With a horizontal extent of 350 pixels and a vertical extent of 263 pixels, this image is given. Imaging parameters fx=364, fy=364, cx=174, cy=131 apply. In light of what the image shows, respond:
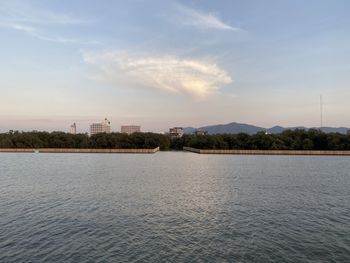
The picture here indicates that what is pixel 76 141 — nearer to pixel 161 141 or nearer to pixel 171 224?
pixel 161 141

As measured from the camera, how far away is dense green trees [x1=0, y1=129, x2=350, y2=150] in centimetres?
15325

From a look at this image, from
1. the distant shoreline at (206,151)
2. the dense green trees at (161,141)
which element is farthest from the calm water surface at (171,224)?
the dense green trees at (161,141)

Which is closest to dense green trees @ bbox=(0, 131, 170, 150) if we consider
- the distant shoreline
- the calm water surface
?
the distant shoreline

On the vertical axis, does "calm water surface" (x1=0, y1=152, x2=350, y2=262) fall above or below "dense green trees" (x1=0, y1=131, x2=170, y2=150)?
below

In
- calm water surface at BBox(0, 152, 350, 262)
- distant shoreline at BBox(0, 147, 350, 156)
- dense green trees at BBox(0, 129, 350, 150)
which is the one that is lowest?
calm water surface at BBox(0, 152, 350, 262)

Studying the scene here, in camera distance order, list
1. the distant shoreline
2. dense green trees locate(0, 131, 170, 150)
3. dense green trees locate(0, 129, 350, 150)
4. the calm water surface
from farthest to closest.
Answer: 1. dense green trees locate(0, 131, 170, 150)
2. dense green trees locate(0, 129, 350, 150)
3. the distant shoreline
4. the calm water surface

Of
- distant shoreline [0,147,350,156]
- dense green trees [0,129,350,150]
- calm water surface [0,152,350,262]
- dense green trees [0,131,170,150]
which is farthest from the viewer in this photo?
dense green trees [0,131,170,150]

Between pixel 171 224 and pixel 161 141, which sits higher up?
pixel 161 141

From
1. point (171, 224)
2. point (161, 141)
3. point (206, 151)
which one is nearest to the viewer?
point (171, 224)

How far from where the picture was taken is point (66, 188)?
4281 cm

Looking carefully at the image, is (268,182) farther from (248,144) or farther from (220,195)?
(248,144)

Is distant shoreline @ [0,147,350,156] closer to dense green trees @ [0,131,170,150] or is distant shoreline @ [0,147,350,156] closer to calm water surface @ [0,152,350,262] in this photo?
A: dense green trees @ [0,131,170,150]

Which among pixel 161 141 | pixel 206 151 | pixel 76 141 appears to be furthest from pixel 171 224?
pixel 76 141

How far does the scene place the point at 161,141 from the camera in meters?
178
